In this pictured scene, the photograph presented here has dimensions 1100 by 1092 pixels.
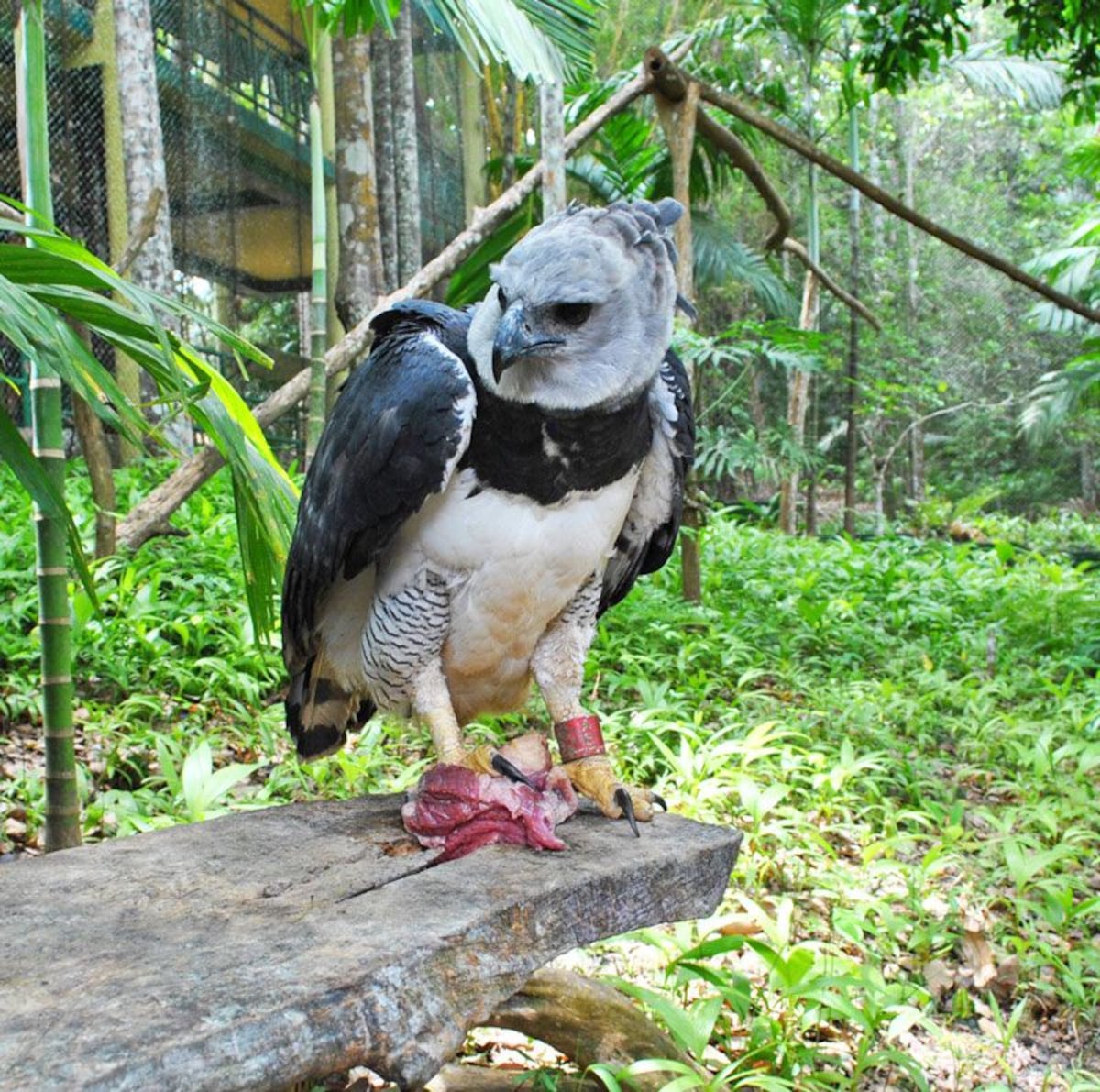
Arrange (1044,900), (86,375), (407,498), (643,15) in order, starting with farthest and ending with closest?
(643,15), (1044,900), (407,498), (86,375)

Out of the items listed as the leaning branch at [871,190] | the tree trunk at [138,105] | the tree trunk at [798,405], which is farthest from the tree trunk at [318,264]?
the tree trunk at [798,405]

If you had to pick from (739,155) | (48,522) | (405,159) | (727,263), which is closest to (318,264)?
(48,522)

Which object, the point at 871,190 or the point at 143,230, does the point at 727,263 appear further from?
the point at 143,230

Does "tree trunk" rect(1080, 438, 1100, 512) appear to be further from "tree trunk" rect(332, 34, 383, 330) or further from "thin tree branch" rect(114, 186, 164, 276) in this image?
"thin tree branch" rect(114, 186, 164, 276)

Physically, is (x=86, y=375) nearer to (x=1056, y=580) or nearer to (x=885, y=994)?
(x=885, y=994)

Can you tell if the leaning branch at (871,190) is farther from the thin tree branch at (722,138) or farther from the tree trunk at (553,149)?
the tree trunk at (553,149)

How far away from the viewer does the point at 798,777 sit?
351 cm

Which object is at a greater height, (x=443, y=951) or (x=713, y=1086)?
(x=443, y=951)

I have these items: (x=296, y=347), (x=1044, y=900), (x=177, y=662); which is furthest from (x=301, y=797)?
(x=296, y=347)

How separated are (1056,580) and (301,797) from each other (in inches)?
206

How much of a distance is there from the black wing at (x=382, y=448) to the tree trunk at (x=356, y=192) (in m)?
4.32

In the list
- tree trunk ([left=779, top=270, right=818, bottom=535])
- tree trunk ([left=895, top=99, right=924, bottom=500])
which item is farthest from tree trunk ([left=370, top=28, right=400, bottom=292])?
tree trunk ([left=895, top=99, right=924, bottom=500])

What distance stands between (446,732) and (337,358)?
7.92ft

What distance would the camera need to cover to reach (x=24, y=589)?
4066 millimetres
